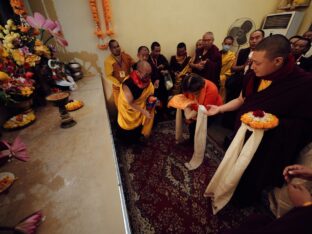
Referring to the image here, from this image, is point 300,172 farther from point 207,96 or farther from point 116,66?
point 116,66

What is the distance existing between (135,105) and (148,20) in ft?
5.70

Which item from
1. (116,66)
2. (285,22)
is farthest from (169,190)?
(285,22)

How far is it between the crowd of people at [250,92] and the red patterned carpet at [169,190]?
0.74ft

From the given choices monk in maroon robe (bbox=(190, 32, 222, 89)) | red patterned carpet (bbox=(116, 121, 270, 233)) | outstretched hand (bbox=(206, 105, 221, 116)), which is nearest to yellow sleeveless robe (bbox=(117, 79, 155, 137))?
red patterned carpet (bbox=(116, 121, 270, 233))

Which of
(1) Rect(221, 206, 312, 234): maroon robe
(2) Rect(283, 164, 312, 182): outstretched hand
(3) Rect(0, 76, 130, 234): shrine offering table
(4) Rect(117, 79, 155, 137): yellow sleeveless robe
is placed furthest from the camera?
(4) Rect(117, 79, 155, 137): yellow sleeveless robe

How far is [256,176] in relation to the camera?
45.7 inches

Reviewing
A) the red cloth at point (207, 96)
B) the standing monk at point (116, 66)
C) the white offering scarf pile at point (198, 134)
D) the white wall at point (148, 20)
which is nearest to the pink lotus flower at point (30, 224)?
the white offering scarf pile at point (198, 134)

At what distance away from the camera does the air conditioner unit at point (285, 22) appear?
2.76 meters

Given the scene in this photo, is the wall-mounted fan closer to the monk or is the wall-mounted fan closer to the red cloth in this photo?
the red cloth

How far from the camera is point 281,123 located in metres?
1.00

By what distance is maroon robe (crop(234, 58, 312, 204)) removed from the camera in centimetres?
96

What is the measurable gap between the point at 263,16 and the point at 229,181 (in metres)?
3.66

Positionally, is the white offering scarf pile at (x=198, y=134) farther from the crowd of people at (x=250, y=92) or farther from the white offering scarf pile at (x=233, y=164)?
the white offering scarf pile at (x=233, y=164)

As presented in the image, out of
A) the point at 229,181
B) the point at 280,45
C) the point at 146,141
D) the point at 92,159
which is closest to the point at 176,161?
the point at 146,141
